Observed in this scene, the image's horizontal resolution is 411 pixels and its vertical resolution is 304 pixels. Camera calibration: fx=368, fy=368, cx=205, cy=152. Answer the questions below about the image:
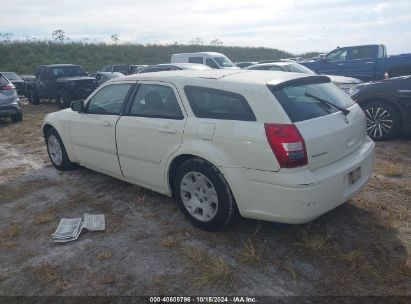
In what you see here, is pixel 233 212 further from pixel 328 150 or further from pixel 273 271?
pixel 328 150

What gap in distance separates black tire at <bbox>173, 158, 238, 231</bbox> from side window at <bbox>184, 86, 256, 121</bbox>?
0.48 m

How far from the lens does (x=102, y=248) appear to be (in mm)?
3615

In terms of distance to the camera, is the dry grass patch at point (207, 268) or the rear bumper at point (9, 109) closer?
the dry grass patch at point (207, 268)

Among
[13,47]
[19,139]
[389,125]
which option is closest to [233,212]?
[389,125]

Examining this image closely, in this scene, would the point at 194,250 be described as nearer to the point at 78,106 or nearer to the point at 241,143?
the point at 241,143

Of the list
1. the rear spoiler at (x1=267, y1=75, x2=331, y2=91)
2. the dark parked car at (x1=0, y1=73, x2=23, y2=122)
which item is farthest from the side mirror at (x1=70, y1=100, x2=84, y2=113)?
the dark parked car at (x1=0, y1=73, x2=23, y2=122)

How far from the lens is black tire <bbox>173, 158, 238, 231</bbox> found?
348 centimetres

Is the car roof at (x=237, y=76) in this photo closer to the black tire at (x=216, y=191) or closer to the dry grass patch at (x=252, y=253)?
the black tire at (x=216, y=191)

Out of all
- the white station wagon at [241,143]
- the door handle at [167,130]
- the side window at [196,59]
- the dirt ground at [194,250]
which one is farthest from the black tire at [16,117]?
the door handle at [167,130]

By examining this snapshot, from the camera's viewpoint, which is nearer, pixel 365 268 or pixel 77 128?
pixel 365 268

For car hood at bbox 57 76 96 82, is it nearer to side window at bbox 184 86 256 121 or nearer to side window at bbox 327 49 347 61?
side window at bbox 327 49 347 61

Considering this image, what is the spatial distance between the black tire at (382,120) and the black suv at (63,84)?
435 inches

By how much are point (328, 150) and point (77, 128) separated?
352cm

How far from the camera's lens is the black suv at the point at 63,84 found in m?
14.6
